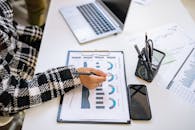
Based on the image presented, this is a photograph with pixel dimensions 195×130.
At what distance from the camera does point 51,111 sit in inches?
33.3

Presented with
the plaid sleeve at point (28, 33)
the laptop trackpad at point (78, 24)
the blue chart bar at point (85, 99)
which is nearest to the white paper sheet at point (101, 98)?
the blue chart bar at point (85, 99)

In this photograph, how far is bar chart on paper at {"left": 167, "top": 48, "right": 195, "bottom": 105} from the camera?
2.99 ft

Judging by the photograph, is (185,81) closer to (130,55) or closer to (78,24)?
(130,55)

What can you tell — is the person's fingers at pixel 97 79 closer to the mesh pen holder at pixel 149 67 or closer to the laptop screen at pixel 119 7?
the mesh pen holder at pixel 149 67

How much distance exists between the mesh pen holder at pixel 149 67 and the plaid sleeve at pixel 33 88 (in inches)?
9.2

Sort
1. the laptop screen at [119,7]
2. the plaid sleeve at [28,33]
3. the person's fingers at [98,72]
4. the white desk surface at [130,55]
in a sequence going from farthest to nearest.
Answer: the plaid sleeve at [28,33]
the laptop screen at [119,7]
the person's fingers at [98,72]
the white desk surface at [130,55]

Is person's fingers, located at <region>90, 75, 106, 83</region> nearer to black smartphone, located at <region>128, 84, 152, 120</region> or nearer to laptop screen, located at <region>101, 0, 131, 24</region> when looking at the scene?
black smartphone, located at <region>128, 84, 152, 120</region>

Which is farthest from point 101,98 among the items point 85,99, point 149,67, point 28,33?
point 28,33

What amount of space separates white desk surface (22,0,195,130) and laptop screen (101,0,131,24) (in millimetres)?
91

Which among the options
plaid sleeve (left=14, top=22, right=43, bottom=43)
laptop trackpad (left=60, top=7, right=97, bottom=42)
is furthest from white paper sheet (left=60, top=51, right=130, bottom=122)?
plaid sleeve (left=14, top=22, right=43, bottom=43)

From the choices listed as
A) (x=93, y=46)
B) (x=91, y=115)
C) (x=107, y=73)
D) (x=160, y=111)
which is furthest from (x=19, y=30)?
(x=160, y=111)

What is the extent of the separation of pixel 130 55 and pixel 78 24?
11.6 inches

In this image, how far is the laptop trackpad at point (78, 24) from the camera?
110 cm

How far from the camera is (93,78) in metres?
0.90
